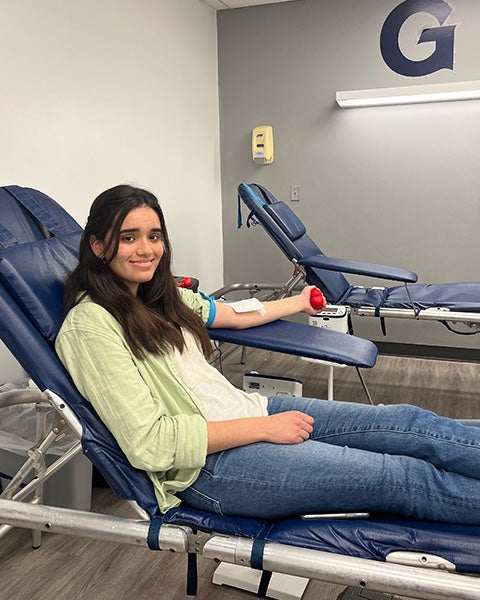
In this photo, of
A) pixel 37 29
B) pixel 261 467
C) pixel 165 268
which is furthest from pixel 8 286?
pixel 37 29

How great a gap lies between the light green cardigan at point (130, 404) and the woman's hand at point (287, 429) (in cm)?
15

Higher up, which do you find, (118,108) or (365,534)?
(118,108)

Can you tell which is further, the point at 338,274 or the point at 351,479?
the point at 338,274

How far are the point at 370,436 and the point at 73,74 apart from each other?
81.8 inches

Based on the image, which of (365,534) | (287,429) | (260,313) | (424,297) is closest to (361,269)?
(424,297)

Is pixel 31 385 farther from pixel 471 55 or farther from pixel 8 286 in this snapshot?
pixel 471 55

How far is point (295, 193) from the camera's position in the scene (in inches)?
157

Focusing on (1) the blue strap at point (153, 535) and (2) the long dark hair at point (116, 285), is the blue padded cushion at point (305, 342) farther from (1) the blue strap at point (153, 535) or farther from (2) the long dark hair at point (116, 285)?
(1) the blue strap at point (153, 535)

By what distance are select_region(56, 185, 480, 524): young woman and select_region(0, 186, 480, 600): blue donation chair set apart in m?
0.04

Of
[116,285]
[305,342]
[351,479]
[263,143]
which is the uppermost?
[263,143]

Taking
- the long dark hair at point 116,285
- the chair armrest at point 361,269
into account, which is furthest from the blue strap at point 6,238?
the chair armrest at point 361,269

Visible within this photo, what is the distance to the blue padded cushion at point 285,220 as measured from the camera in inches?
122

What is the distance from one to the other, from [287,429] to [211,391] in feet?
0.84

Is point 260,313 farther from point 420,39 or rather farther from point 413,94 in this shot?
point 420,39
